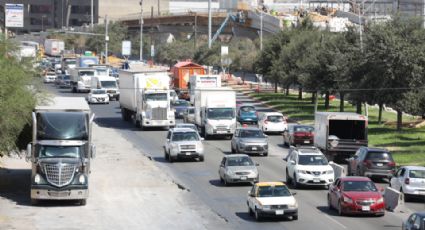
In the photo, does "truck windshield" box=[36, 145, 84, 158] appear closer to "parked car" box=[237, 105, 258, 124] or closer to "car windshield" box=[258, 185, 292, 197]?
"car windshield" box=[258, 185, 292, 197]

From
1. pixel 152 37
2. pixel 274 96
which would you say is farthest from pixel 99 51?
pixel 274 96

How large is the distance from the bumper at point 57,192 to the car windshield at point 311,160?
990 cm

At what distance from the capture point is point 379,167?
4434 cm

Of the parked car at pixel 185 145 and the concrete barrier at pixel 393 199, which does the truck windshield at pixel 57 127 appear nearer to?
the concrete barrier at pixel 393 199

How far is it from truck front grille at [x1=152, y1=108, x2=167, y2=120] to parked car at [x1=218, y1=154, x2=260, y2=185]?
24.9 metres

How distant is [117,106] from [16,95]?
54.0m

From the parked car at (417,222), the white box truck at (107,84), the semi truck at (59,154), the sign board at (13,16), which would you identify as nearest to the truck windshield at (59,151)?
the semi truck at (59,154)

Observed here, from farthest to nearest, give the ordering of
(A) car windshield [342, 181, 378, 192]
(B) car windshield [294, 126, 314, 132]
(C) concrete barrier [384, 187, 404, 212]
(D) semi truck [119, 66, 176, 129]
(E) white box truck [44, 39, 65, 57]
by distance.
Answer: (E) white box truck [44, 39, 65, 57] < (D) semi truck [119, 66, 176, 129] < (B) car windshield [294, 126, 314, 132] < (C) concrete barrier [384, 187, 404, 212] < (A) car windshield [342, 181, 378, 192]

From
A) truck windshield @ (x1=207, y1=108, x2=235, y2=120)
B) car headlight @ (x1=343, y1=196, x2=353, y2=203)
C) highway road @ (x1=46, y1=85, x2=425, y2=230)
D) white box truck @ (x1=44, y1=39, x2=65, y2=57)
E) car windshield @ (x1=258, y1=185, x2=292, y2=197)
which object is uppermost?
white box truck @ (x1=44, y1=39, x2=65, y2=57)

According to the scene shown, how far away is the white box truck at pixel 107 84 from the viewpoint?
96438 millimetres

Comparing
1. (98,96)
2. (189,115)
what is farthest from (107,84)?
(189,115)

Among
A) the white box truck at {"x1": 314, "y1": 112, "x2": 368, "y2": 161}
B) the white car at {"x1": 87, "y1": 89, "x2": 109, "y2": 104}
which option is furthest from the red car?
the white car at {"x1": 87, "y1": 89, "x2": 109, "y2": 104}

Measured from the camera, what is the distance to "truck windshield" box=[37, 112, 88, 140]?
122 feet

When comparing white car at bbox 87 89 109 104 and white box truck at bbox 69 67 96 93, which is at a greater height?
white box truck at bbox 69 67 96 93
